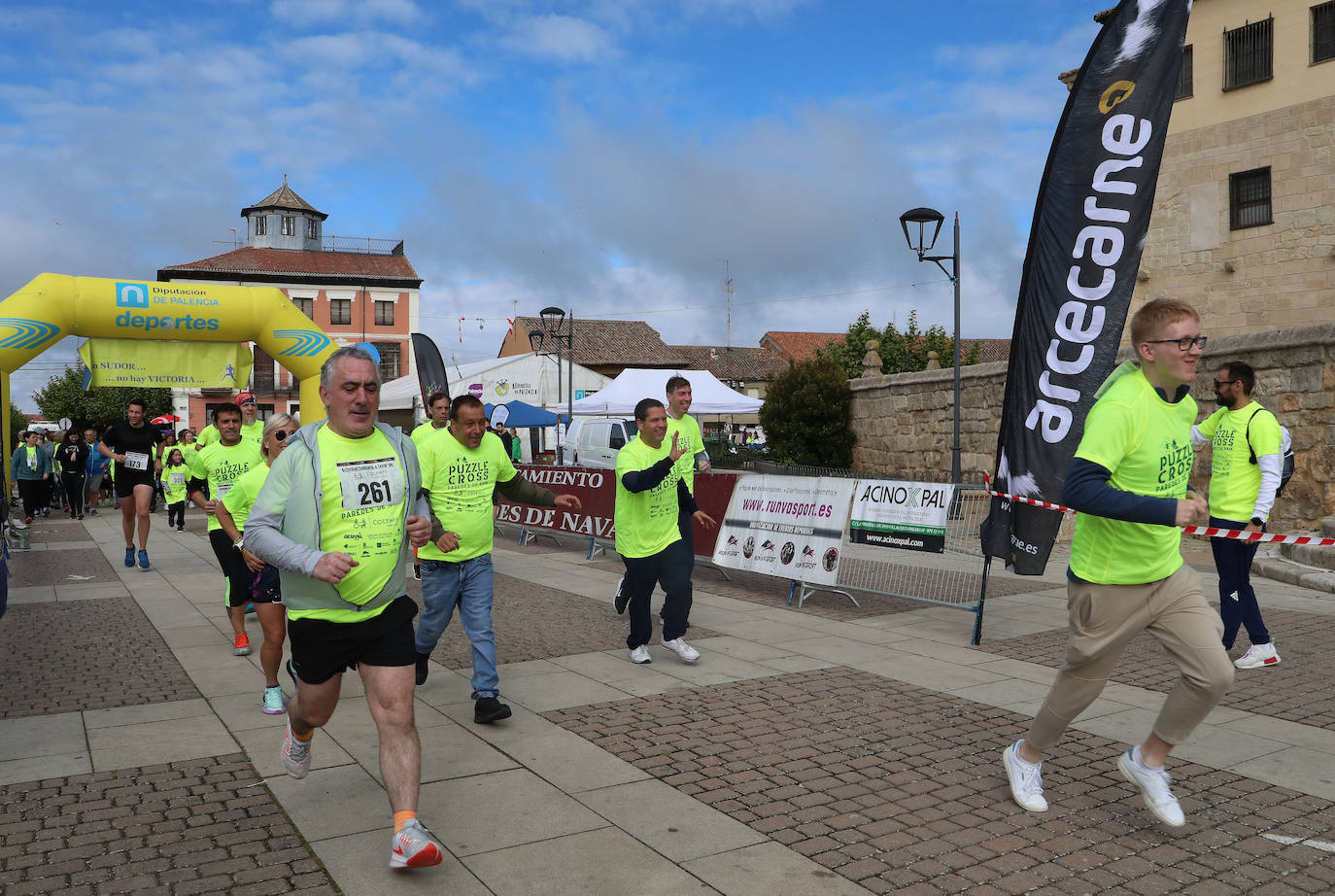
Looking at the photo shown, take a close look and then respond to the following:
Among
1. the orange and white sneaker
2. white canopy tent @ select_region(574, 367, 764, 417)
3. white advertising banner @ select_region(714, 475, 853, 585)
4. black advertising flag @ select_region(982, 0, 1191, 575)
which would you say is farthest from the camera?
white canopy tent @ select_region(574, 367, 764, 417)

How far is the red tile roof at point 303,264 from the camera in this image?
57.2m

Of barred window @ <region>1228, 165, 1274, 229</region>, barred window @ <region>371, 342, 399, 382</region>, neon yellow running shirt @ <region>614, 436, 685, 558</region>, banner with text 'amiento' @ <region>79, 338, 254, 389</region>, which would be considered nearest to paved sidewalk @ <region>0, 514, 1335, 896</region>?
neon yellow running shirt @ <region>614, 436, 685, 558</region>

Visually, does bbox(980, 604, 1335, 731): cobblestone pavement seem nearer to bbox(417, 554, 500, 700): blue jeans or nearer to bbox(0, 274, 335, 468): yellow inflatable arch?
bbox(417, 554, 500, 700): blue jeans

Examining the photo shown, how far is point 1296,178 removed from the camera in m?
19.7

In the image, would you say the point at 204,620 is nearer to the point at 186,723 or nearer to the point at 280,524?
the point at 186,723

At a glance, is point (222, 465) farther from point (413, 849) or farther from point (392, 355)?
point (392, 355)

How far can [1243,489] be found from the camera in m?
6.41

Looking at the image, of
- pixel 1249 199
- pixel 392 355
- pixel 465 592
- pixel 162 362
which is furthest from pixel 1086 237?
pixel 392 355

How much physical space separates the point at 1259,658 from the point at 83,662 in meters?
7.69

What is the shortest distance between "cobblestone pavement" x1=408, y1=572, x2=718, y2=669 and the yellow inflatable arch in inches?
158

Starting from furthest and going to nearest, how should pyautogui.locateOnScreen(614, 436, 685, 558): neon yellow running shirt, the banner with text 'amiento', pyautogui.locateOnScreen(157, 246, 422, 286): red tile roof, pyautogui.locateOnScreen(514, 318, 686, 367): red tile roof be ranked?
1. pyautogui.locateOnScreen(514, 318, 686, 367): red tile roof
2. pyautogui.locateOnScreen(157, 246, 422, 286): red tile roof
3. the banner with text 'amiento'
4. pyautogui.locateOnScreen(614, 436, 685, 558): neon yellow running shirt

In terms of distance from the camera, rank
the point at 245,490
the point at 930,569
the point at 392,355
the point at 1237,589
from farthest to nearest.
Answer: the point at 392,355, the point at 930,569, the point at 1237,589, the point at 245,490

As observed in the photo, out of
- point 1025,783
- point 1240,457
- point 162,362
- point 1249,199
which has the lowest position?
point 1025,783

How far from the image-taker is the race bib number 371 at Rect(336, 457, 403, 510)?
11.5 feet
